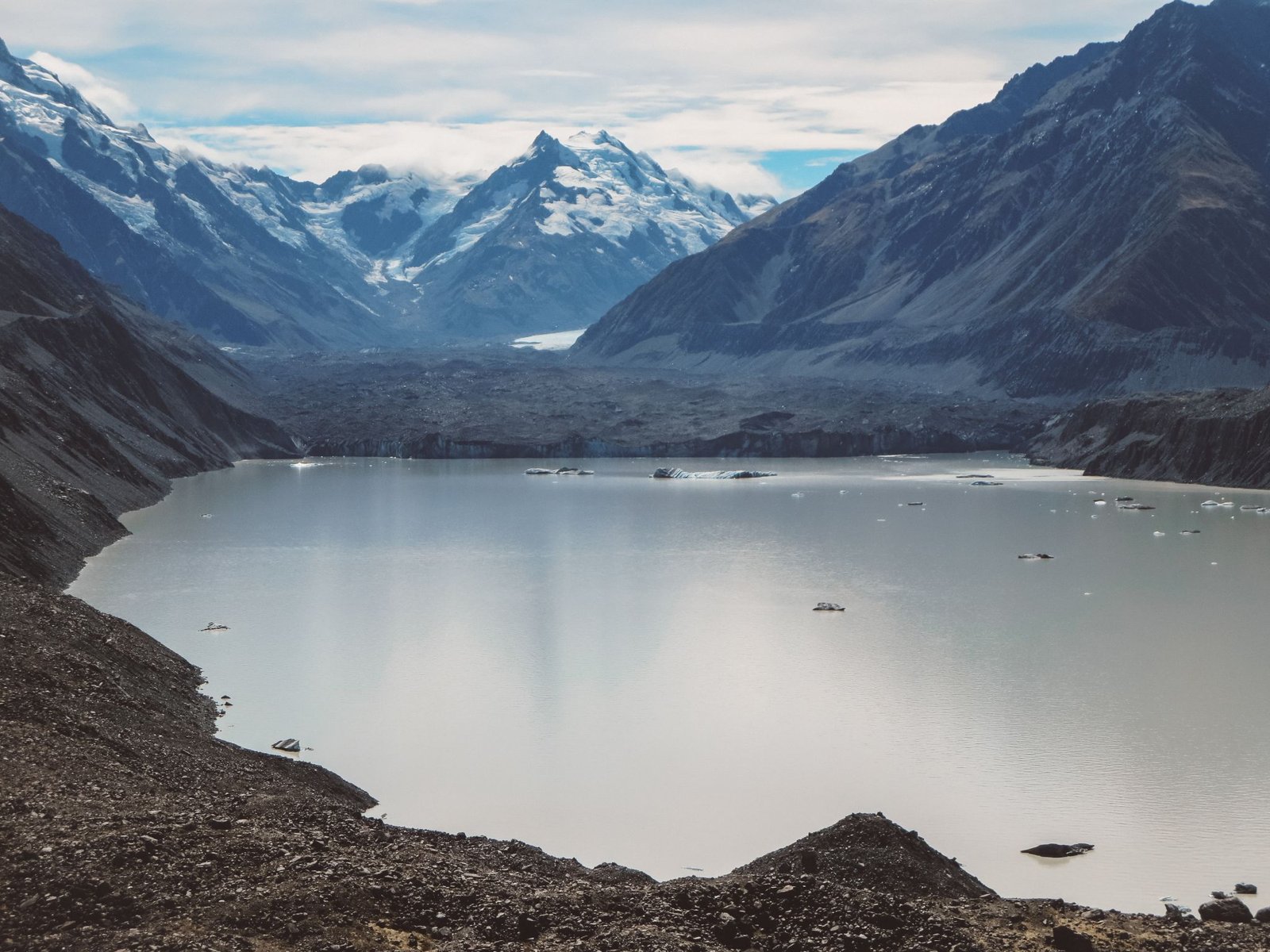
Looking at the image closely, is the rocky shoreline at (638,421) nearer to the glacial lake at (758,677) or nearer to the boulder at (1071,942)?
the glacial lake at (758,677)

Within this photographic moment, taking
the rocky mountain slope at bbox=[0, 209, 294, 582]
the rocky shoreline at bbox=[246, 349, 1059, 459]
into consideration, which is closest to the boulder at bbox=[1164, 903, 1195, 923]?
the rocky mountain slope at bbox=[0, 209, 294, 582]

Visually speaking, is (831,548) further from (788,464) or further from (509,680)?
(788,464)

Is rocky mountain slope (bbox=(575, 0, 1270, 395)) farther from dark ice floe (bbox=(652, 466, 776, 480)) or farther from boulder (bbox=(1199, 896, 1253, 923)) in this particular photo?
boulder (bbox=(1199, 896, 1253, 923))

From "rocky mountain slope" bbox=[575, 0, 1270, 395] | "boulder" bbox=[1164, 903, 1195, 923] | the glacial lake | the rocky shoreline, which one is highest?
"rocky mountain slope" bbox=[575, 0, 1270, 395]

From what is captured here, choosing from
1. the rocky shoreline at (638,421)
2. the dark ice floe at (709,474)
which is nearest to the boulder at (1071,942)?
the dark ice floe at (709,474)

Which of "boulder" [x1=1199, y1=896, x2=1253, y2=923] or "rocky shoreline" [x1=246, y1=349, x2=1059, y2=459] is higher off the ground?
"rocky shoreline" [x1=246, y1=349, x2=1059, y2=459]
